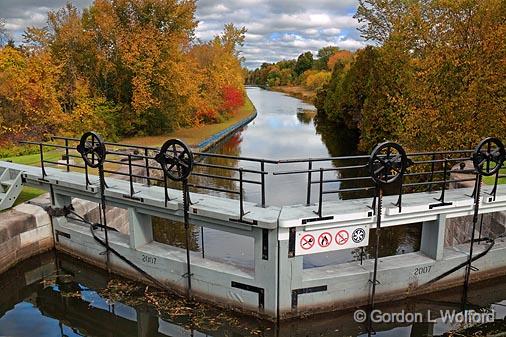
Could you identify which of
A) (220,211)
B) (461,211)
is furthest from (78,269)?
(461,211)

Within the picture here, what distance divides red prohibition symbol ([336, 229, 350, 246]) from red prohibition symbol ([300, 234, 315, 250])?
53 centimetres

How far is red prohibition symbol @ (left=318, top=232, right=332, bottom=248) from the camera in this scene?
7.77 m

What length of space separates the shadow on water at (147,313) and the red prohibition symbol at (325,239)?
1455mm

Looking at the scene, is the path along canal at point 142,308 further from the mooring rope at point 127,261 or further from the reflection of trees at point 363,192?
the mooring rope at point 127,261

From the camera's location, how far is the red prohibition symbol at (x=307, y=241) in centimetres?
764

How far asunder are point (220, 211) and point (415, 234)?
301 inches

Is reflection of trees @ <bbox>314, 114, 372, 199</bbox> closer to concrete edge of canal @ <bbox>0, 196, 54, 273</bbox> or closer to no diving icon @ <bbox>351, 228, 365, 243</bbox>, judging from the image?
no diving icon @ <bbox>351, 228, 365, 243</bbox>

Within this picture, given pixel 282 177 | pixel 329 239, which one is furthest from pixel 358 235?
pixel 282 177

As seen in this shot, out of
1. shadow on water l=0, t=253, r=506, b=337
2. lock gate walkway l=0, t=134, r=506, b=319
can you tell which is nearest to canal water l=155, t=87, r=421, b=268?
lock gate walkway l=0, t=134, r=506, b=319

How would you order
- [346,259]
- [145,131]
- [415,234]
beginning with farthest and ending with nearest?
[145,131] < [415,234] < [346,259]

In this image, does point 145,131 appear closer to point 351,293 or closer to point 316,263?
point 316,263

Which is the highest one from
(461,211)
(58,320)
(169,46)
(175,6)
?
(175,6)

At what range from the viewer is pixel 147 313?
8539 mm

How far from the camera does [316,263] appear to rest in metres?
10.7
